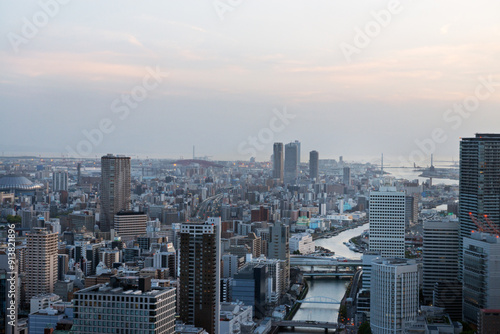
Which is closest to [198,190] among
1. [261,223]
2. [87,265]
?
[261,223]

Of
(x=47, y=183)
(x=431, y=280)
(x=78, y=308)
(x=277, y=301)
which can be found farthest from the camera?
(x=47, y=183)

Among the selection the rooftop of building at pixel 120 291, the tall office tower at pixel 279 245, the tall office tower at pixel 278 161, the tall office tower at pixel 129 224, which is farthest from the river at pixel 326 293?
the tall office tower at pixel 278 161

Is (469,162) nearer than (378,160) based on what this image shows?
Yes

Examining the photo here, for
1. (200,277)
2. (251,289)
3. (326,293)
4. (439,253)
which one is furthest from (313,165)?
(200,277)

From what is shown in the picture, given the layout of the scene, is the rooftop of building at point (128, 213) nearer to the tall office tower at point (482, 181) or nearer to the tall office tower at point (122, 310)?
the tall office tower at point (482, 181)

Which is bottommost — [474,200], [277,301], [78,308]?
[277,301]

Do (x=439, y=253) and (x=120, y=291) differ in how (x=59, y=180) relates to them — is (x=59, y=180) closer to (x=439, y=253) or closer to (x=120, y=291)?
(x=439, y=253)

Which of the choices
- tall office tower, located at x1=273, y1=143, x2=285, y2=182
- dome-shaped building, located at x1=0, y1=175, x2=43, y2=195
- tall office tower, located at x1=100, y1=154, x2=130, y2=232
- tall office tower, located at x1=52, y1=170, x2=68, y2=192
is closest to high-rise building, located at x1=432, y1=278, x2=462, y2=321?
dome-shaped building, located at x1=0, y1=175, x2=43, y2=195

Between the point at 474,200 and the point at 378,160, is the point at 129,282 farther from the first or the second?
the point at 378,160
